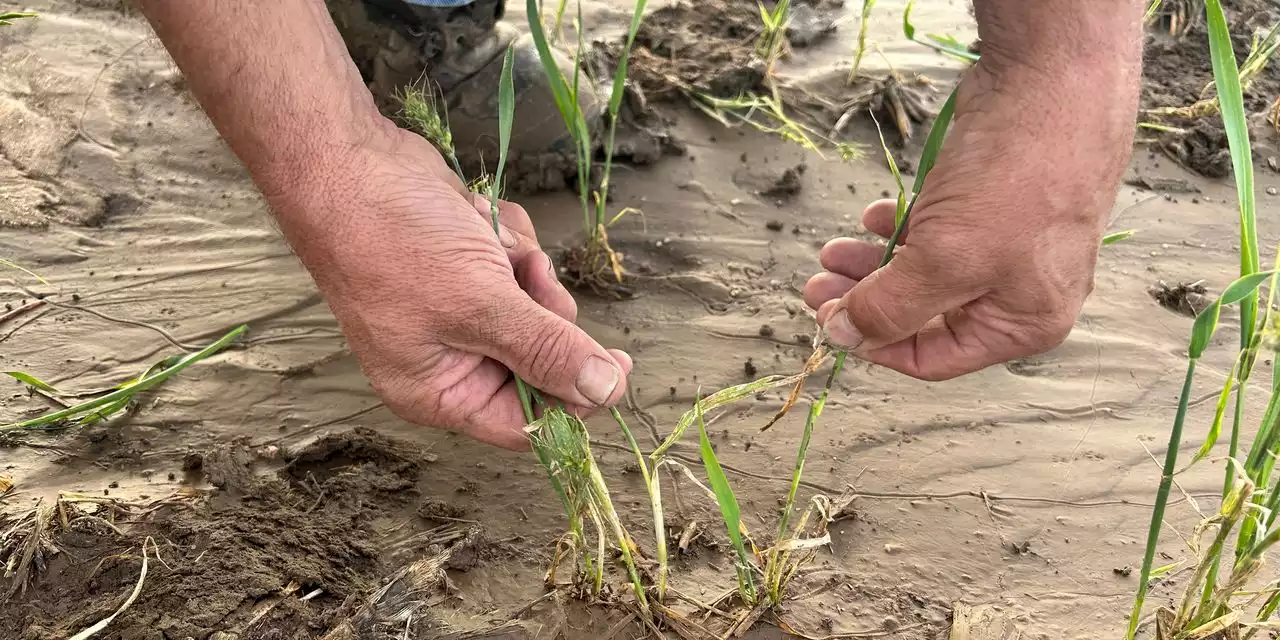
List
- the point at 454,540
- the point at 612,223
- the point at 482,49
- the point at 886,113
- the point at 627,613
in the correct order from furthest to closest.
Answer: the point at 886,113, the point at 482,49, the point at 612,223, the point at 454,540, the point at 627,613

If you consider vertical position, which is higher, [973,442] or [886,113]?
[886,113]

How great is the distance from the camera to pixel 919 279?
118 cm

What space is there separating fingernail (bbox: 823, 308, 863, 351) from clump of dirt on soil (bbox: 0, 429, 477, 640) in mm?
663

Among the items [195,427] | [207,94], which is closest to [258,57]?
[207,94]

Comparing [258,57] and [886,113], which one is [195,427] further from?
[886,113]

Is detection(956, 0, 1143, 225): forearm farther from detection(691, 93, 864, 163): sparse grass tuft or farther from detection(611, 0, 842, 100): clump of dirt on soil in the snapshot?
detection(611, 0, 842, 100): clump of dirt on soil

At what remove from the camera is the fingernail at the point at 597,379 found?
1215 mm

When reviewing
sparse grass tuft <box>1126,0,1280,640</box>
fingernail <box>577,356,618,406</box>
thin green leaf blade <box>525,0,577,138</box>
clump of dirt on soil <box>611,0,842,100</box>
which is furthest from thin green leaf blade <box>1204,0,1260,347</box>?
clump of dirt on soil <box>611,0,842,100</box>

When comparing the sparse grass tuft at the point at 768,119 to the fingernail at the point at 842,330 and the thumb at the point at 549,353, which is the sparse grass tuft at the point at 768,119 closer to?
the fingernail at the point at 842,330

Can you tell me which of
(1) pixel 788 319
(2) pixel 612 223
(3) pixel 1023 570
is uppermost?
(2) pixel 612 223

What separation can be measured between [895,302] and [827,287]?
0.36 metres

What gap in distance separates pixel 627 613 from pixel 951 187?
0.78m

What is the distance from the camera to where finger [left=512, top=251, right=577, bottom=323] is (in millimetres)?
1453

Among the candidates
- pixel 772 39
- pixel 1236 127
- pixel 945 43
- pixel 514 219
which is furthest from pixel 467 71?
pixel 1236 127
